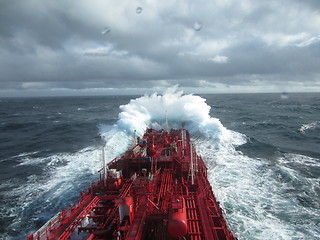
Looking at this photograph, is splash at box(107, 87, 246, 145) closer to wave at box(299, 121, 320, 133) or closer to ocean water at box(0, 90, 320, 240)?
ocean water at box(0, 90, 320, 240)

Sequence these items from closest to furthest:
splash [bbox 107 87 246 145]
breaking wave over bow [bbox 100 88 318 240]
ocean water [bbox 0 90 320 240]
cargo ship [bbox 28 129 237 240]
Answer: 1. cargo ship [bbox 28 129 237 240]
2. breaking wave over bow [bbox 100 88 318 240]
3. ocean water [bbox 0 90 320 240]
4. splash [bbox 107 87 246 145]

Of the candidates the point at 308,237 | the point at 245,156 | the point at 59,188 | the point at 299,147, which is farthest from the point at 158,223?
the point at 299,147

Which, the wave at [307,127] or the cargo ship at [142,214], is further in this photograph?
the wave at [307,127]

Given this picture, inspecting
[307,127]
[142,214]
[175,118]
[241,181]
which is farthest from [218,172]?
[307,127]

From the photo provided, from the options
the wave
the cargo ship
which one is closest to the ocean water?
the wave

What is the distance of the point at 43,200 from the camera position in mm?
26859

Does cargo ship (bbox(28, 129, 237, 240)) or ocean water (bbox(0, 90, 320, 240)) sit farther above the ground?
cargo ship (bbox(28, 129, 237, 240))

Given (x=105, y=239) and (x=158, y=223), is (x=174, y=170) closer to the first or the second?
(x=158, y=223)

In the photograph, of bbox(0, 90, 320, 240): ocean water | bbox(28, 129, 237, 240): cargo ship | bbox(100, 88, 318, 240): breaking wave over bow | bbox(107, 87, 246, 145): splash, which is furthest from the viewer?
bbox(107, 87, 246, 145): splash

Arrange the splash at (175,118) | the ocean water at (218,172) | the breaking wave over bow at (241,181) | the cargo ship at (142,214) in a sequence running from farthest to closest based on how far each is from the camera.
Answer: the splash at (175,118), the ocean water at (218,172), the breaking wave over bow at (241,181), the cargo ship at (142,214)

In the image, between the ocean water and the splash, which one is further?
the splash

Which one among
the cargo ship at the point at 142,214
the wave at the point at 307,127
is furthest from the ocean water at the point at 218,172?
the cargo ship at the point at 142,214

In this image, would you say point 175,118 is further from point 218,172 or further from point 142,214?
point 142,214

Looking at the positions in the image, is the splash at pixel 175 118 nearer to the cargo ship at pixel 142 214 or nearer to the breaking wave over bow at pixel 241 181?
the breaking wave over bow at pixel 241 181
